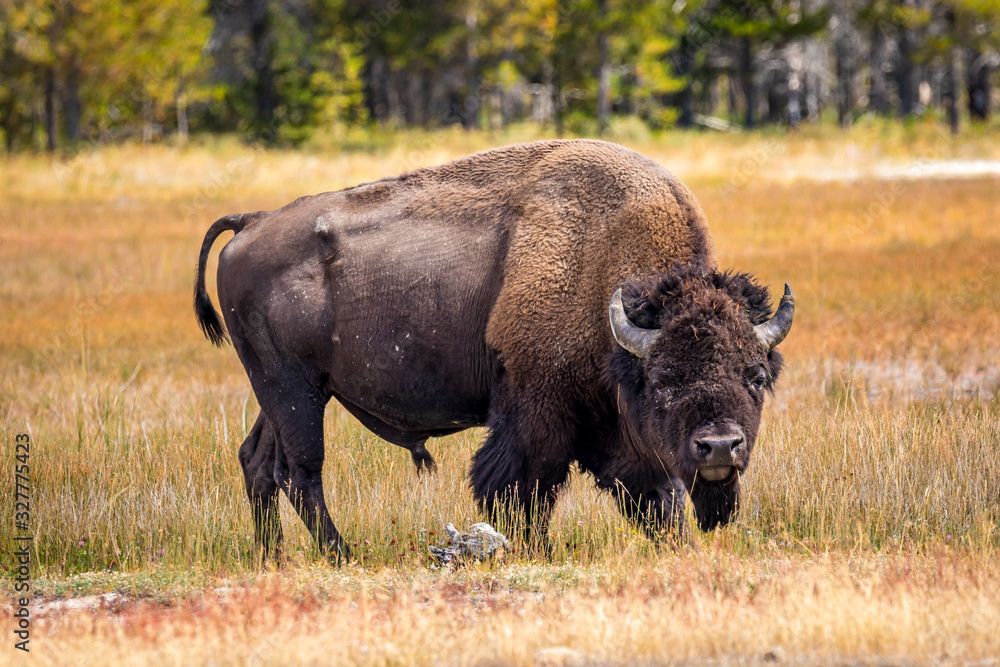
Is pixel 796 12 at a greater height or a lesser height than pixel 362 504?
greater

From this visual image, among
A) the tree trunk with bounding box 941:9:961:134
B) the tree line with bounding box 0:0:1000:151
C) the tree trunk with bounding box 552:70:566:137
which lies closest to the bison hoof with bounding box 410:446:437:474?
the tree line with bounding box 0:0:1000:151

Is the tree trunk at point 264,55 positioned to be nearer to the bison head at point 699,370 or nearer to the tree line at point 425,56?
the tree line at point 425,56

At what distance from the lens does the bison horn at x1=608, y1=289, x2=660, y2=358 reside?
16.8 feet

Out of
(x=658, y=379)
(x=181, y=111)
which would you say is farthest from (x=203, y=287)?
(x=181, y=111)

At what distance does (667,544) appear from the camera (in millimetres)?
5230

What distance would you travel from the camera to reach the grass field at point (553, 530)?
396 cm

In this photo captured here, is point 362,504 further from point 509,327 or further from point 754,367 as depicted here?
point 754,367

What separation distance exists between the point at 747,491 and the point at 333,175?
963 inches

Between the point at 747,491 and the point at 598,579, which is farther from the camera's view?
the point at 747,491

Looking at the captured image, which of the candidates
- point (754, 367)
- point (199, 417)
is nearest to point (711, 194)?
point (199, 417)

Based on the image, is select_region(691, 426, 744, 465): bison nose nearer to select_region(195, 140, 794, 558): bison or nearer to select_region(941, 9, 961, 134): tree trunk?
select_region(195, 140, 794, 558): bison

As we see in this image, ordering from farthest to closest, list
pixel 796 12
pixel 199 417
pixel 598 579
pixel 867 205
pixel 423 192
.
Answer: pixel 796 12, pixel 867 205, pixel 199 417, pixel 423 192, pixel 598 579

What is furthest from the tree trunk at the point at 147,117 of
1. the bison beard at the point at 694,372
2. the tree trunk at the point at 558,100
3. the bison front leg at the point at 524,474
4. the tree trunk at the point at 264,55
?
the bison beard at the point at 694,372

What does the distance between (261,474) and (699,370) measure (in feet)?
9.76
